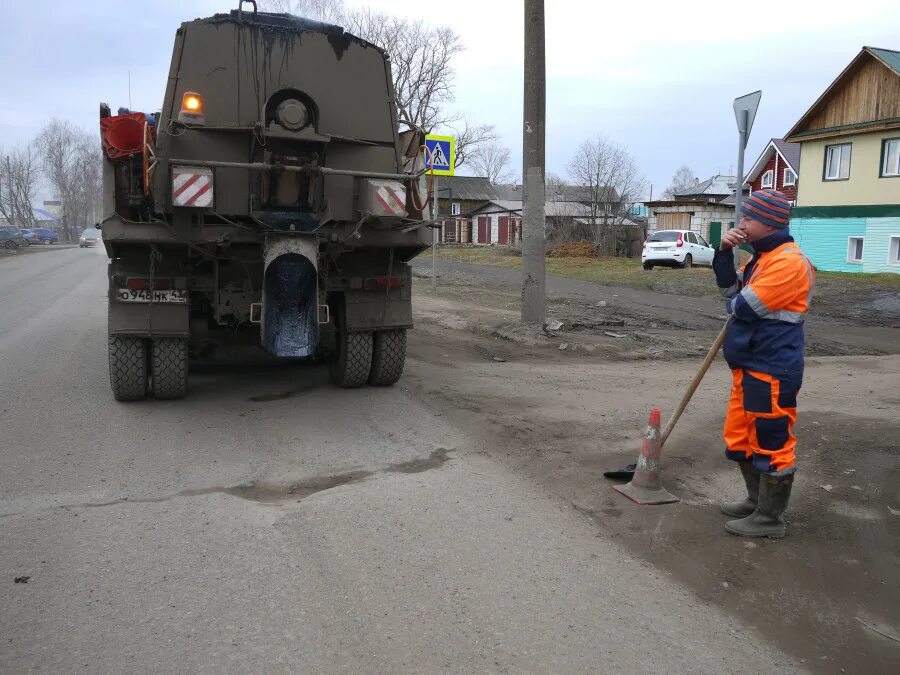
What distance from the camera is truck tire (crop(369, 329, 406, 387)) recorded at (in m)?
7.09

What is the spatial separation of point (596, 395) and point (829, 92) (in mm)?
25363

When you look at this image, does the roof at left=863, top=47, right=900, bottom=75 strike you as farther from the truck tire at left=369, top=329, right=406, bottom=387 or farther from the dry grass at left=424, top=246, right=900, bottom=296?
the truck tire at left=369, top=329, right=406, bottom=387

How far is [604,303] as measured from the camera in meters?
15.3

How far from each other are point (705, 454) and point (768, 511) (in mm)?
1400

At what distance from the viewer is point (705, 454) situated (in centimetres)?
535

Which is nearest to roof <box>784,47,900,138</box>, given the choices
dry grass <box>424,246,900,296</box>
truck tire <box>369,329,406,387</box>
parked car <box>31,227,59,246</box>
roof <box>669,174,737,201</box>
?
dry grass <box>424,246,900,296</box>

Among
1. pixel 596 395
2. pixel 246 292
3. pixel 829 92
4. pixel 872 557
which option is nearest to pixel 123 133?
pixel 246 292

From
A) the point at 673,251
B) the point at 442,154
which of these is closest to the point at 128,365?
the point at 442,154

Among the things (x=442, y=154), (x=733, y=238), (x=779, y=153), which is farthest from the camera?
(x=779, y=153)

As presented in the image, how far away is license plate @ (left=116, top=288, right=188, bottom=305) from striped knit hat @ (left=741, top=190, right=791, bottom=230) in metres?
4.39

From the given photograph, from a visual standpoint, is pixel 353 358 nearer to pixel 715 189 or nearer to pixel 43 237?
pixel 715 189

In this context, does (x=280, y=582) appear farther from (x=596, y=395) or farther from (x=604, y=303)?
(x=604, y=303)

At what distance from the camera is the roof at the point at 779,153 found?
3834 cm

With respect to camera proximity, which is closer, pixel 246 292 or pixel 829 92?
pixel 246 292
